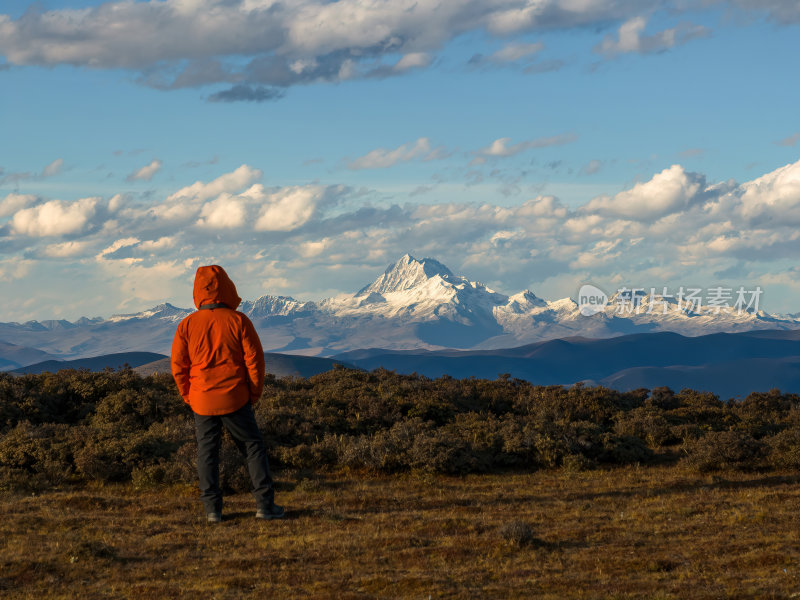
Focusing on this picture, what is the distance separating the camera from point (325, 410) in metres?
22.5

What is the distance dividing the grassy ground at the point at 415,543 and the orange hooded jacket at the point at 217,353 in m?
1.91

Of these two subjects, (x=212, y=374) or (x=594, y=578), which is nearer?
(x=594, y=578)

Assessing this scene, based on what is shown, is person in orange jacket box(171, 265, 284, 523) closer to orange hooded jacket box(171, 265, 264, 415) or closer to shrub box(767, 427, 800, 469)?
orange hooded jacket box(171, 265, 264, 415)

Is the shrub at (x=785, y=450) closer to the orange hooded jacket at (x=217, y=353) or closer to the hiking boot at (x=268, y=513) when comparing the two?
the hiking boot at (x=268, y=513)

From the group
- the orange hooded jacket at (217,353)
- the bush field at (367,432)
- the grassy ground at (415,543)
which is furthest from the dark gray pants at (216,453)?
the bush field at (367,432)

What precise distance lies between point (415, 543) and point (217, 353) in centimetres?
411

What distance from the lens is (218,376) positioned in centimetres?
1240

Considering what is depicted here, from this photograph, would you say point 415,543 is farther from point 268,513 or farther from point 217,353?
point 217,353

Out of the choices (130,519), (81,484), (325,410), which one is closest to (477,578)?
(130,519)

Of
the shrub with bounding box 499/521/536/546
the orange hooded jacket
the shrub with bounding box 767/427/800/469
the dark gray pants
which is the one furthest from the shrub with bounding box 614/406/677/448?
the orange hooded jacket

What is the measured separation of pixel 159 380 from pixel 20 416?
481 centimetres

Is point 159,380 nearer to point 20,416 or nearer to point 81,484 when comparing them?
point 20,416

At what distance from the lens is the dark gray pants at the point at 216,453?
40.9 ft

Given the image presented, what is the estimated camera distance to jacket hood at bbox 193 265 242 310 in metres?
12.5
